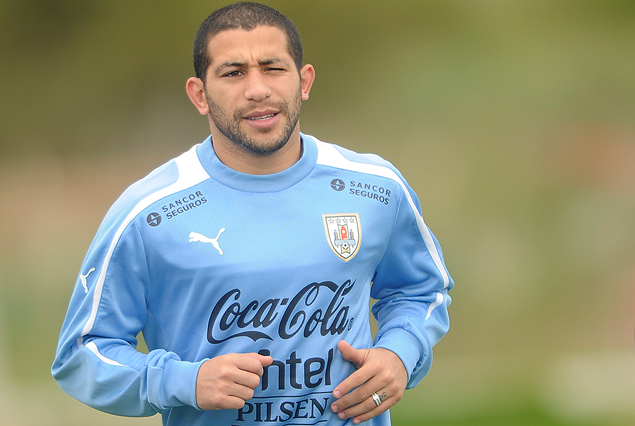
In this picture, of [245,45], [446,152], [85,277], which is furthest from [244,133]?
[446,152]

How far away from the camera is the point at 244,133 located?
1278mm

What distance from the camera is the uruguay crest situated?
1302mm

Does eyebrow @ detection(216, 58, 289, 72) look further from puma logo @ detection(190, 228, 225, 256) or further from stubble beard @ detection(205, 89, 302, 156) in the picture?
puma logo @ detection(190, 228, 225, 256)

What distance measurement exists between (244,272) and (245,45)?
0.43m

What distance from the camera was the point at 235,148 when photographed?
1309mm

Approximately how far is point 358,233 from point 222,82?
0.39 metres

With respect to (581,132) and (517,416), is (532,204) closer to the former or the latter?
(581,132)

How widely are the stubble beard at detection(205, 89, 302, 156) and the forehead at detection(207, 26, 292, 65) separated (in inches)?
3.6

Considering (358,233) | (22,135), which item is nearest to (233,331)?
(358,233)

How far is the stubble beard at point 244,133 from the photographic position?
1.28 metres

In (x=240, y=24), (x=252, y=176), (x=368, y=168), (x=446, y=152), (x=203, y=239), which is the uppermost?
(x=446, y=152)

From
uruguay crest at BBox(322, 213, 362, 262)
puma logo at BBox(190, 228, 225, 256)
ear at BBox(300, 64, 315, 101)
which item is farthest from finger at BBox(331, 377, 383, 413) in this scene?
ear at BBox(300, 64, 315, 101)

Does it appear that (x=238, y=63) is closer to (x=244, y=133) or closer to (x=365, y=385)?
(x=244, y=133)

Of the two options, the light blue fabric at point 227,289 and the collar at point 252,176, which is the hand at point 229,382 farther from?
the collar at point 252,176
